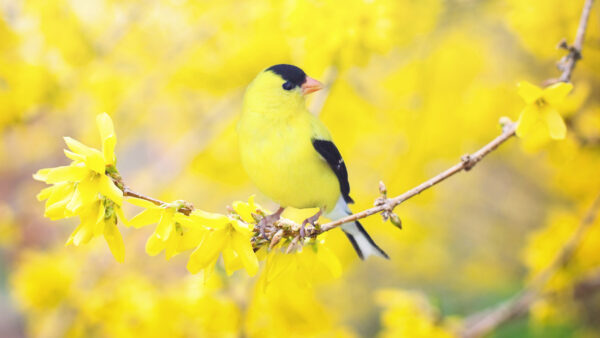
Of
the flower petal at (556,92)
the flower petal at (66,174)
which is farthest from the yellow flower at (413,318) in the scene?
A: the flower petal at (66,174)

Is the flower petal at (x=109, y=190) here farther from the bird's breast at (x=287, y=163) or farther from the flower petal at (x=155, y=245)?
the bird's breast at (x=287, y=163)

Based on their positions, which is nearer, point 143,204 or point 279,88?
point 143,204

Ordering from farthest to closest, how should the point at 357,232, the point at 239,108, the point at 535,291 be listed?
the point at 239,108
the point at 535,291
the point at 357,232

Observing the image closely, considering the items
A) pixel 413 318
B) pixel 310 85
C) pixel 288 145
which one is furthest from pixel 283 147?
pixel 413 318

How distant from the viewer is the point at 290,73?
803 mm

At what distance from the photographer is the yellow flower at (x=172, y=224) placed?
70 cm

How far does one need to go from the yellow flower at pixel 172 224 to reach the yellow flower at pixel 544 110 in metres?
0.50

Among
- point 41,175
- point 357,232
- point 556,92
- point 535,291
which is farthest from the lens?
point 535,291

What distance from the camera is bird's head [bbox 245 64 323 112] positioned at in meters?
0.81

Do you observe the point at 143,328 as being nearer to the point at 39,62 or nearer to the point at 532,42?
the point at 39,62

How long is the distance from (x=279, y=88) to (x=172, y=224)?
28 cm

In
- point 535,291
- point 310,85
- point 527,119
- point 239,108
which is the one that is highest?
point 239,108

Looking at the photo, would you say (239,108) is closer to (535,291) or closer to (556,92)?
(535,291)

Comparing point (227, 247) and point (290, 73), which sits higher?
point (290, 73)
